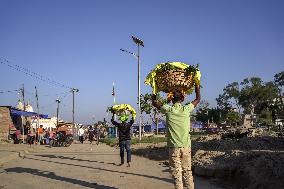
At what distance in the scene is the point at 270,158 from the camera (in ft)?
31.3

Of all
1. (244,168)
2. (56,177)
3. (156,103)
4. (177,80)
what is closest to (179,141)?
(156,103)

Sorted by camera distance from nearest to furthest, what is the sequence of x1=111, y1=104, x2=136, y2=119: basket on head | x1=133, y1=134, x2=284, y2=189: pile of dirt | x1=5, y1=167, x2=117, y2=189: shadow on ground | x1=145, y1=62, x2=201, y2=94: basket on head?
x1=145, y1=62, x2=201, y2=94: basket on head → x1=133, y1=134, x2=284, y2=189: pile of dirt → x1=5, y1=167, x2=117, y2=189: shadow on ground → x1=111, y1=104, x2=136, y2=119: basket on head

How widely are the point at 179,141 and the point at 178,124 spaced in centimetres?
29

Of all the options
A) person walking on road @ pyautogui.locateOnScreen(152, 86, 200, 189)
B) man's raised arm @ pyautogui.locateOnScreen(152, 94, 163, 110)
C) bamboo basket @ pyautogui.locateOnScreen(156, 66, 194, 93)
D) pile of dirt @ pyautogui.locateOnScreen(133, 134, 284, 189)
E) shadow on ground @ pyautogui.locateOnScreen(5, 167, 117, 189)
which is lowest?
shadow on ground @ pyautogui.locateOnScreen(5, 167, 117, 189)

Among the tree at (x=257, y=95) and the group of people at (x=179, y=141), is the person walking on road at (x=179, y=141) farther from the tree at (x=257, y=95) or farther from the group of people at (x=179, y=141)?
the tree at (x=257, y=95)

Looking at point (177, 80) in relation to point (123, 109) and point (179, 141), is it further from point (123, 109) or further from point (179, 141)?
point (123, 109)

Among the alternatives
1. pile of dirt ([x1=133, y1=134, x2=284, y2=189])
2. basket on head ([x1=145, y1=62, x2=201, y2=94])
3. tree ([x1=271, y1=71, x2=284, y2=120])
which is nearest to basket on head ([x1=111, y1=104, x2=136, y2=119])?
pile of dirt ([x1=133, y1=134, x2=284, y2=189])

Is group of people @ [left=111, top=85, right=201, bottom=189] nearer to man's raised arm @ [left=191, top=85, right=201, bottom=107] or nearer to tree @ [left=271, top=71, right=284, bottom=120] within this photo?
man's raised arm @ [left=191, top=85, right=201, bottom=107]

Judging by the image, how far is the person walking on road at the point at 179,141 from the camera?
687 cm

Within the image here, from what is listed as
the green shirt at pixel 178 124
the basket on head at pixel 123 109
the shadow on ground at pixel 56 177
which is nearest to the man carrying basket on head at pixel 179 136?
the green shirt at pixel 178 124

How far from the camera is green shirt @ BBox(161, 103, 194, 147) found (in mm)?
6916

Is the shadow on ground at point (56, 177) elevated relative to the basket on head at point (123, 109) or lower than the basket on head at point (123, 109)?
lower

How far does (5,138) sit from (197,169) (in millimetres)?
28471

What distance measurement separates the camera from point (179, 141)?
6895mm
